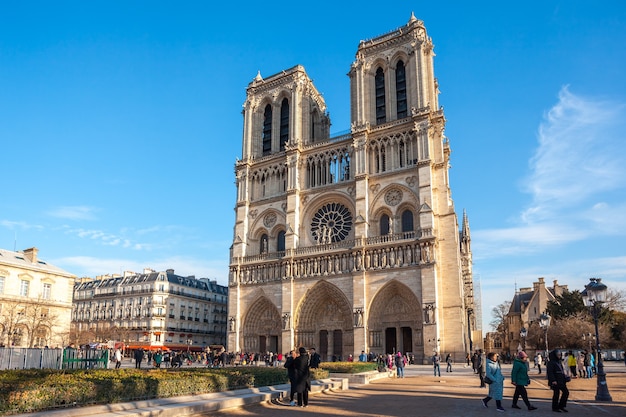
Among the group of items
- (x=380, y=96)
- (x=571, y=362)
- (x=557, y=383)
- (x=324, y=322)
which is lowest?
(x=571, y=362)

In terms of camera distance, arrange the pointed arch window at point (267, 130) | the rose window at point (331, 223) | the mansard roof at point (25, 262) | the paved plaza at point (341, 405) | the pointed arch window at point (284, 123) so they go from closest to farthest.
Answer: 1. the paved plaza at point (341, 405)
2. the mansard roof at point (25, 262)
3. the rose window at point (331, 223)
4. the pointed arch window at point (284, 123)
5. the pointed arch window at point (267, 130)

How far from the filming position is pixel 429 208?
114ft

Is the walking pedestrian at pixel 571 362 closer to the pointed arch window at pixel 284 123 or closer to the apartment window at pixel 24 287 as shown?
the pointed arch window at pixel 284 123

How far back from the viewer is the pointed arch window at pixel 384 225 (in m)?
38.1

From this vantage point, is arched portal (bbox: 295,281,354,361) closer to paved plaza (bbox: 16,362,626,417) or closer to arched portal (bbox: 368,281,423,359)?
arched portal (bbox: 368,281,423,359)

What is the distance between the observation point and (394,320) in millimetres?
35469

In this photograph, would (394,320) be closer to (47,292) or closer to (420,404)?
(420,404)

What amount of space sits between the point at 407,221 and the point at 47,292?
2655 cm

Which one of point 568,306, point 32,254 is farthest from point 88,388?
point 568,306

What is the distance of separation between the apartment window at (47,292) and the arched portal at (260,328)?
14.5 metres

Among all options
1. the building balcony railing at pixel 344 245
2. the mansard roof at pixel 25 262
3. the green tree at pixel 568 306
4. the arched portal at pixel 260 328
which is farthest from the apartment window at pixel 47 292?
the green tree at pixel 568 306

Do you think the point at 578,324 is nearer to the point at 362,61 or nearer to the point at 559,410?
the point at 362,61

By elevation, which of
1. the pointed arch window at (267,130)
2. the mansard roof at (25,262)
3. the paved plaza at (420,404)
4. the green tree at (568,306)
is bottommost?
the paved plaza at (420,404)

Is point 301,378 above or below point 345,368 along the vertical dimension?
above
